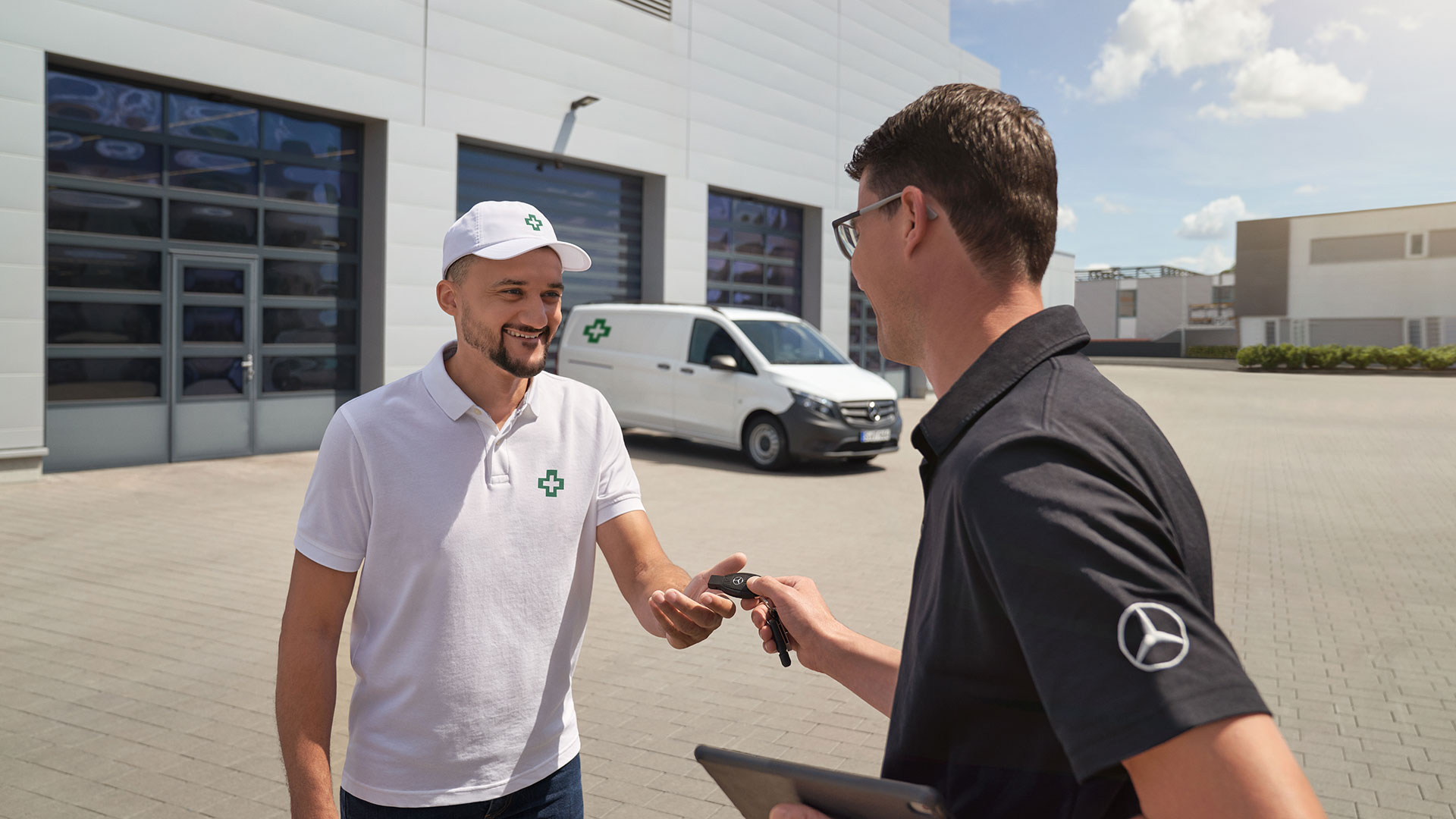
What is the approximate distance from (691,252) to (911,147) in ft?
58.4

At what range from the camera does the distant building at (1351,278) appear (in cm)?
4556

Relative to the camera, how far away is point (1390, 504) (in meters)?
10.9

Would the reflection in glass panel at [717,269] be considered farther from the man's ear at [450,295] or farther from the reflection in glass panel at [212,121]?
the man's ear at [450,295]

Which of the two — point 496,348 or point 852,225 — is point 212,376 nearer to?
point 496,348

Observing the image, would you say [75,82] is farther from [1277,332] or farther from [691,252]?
[1277,332]

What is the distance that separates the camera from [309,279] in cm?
1356

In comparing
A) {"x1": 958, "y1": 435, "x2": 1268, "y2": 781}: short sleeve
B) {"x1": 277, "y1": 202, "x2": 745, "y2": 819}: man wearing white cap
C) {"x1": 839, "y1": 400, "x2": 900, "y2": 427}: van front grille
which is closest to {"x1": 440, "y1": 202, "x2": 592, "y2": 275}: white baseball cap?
Answer: {"x1": 277, "y1": 202, "x2": 745, "y2": 819}: man wearing white cap

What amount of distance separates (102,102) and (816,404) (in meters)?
9.10

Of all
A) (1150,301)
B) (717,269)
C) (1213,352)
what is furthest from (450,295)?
(1150,301)

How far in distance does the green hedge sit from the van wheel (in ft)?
107

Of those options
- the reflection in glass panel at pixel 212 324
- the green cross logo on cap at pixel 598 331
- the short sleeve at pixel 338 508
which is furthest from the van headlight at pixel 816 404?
the short sleeve at pixel 338 508

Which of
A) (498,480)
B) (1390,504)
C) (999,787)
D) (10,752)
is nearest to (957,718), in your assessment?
(999,787)

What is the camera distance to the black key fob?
1947mm

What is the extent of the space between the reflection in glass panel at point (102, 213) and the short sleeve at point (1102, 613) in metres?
13.0
